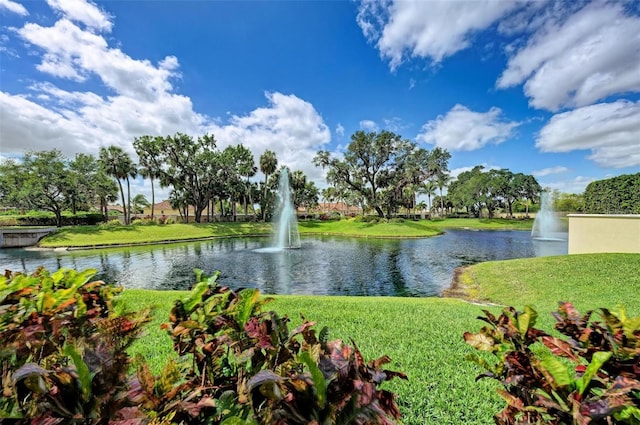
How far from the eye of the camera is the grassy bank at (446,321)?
246cm

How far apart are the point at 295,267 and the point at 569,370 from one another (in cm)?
1376

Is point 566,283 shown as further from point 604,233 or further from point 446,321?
point 446,321

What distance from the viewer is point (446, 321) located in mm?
4684

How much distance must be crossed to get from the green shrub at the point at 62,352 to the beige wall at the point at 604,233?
15109 mm

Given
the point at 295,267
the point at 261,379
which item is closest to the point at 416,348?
the point at 261,379

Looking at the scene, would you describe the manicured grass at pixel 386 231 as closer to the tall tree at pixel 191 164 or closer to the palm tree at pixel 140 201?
the tall tree at pixel 191 164

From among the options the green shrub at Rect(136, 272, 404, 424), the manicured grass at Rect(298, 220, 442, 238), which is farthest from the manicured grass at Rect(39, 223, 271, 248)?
the green shrub at Rect(136, 272, 404, 424)

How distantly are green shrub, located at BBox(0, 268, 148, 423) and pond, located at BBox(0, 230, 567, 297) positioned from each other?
27.8ft

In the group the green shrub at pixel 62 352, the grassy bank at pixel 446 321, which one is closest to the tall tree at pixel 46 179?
the grassy bank at pixel 446 321

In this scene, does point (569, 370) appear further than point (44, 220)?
No

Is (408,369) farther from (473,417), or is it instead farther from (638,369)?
(638,369)

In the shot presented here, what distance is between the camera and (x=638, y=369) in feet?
3.51

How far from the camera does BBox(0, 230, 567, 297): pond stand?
35.7 feet

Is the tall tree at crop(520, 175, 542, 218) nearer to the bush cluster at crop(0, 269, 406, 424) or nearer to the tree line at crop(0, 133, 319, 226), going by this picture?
the tree line at crop(0, 133, 319, 226)
